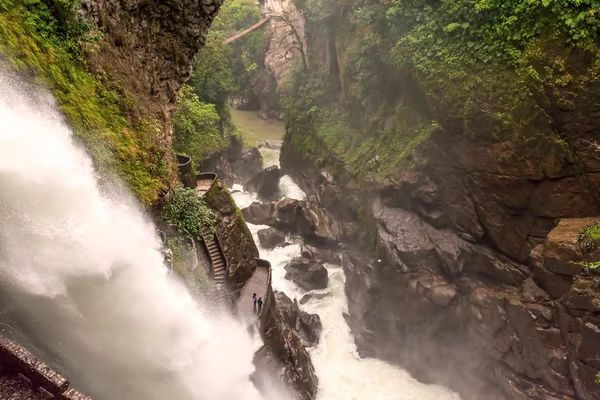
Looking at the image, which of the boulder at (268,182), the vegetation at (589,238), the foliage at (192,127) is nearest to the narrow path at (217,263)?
the foliage at (192,127)

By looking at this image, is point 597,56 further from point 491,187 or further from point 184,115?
point 184,115

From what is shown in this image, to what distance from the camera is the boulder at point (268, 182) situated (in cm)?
3422

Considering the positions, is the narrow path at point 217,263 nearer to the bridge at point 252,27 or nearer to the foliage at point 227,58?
the foliage at point 227,58

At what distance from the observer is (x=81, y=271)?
8844 mm

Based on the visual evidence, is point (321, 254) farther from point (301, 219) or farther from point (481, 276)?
point (481, 276)

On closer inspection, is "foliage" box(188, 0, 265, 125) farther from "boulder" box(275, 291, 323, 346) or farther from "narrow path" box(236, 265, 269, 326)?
"boulder" box(275, 291, 323, 346)

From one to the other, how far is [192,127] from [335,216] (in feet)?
40.7

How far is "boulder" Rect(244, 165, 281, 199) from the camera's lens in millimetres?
34219

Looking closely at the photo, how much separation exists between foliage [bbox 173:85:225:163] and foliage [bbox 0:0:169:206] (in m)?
11.6

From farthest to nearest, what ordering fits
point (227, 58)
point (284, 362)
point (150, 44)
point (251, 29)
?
1. point (251, 29)
2. point (227, 58)
3. point (284, 362)
4. point (150, 44)

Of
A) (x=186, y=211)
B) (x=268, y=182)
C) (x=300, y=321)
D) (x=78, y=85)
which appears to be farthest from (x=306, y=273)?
(x=78, y=85)

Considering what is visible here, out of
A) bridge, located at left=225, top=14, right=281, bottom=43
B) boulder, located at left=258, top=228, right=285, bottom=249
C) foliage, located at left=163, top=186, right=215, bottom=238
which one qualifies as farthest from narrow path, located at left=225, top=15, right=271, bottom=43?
foliage, located at left=163, top=186, right=215, bottom=238

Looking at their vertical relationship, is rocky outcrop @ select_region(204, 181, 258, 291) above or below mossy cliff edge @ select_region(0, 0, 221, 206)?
below

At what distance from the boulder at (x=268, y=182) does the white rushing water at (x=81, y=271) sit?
22.4 metres
